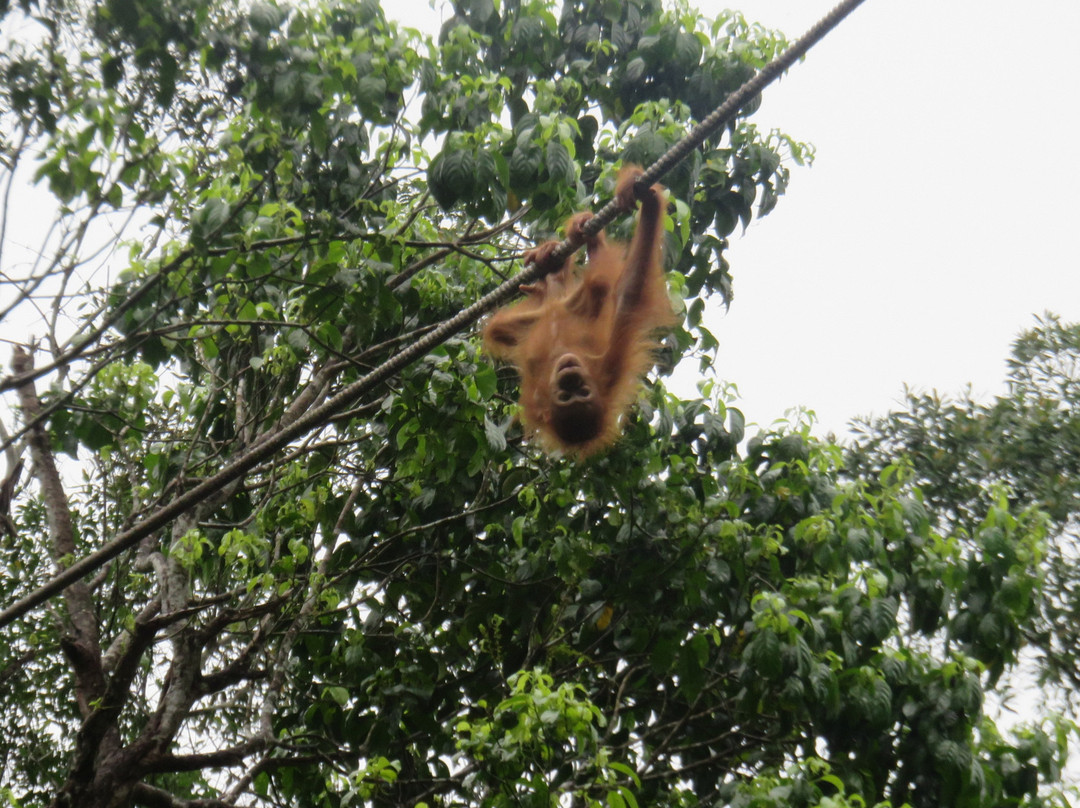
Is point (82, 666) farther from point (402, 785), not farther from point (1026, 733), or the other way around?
point (1026, 733)

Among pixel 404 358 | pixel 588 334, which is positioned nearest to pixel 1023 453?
pixel 588 334

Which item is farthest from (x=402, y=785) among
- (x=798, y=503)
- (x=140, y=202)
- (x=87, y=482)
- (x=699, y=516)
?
(x=140, y=202)

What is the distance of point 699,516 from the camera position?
472cm

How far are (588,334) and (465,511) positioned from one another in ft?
3.83

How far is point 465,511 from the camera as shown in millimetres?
5270

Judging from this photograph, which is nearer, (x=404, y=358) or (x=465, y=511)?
(x=404, y=358)

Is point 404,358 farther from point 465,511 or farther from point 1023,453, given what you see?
point 1023,453

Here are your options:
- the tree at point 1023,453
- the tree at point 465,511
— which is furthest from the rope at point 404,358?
the tree at point 1023,453

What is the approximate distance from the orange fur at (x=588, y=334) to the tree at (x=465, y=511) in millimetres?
187

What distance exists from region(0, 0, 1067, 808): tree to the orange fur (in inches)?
7.3

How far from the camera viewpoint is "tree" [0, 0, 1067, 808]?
365 centimetres

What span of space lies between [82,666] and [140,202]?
252cm

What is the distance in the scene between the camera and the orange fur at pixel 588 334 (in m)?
4.48

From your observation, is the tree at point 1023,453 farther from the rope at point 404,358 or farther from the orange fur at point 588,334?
the rope at point 404,358
